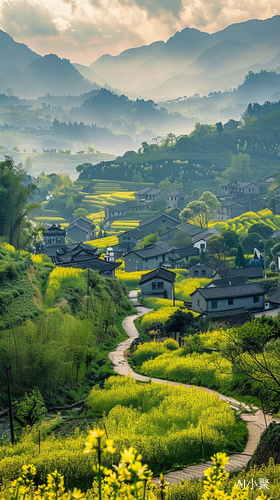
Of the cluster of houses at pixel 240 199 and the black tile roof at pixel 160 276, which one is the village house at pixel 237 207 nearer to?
the cluster of houses at pixel 240 199

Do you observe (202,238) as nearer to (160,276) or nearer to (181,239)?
(181,239)

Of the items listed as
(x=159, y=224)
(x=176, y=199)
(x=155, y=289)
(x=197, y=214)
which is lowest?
(x=155, y=289)

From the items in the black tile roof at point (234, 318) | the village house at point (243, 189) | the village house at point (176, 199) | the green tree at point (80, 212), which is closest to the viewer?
the black tile roof at point (234, 318)

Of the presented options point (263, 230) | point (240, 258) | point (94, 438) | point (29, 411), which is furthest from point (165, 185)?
point (94, 438)

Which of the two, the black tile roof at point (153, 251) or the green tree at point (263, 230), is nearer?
the black tile roof at point (153, 251)

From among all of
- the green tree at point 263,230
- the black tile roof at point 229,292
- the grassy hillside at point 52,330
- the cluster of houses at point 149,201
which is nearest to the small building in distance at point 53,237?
the green tree at point 263,230

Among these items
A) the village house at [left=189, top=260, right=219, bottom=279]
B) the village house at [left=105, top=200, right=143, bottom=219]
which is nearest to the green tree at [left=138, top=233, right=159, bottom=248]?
the village house at [left=189, top=260, right=219, bottom=279]

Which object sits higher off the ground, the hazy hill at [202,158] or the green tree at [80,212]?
the hazy hill at [202,158]

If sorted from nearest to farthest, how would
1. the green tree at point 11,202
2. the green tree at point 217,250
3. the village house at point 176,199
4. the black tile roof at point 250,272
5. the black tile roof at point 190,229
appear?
the green tree at point 11,202 < the black tile roof at point 250,272 < the green tree at point 217,250 < the black tile roof at point 190,229 < the village house at point 176,199
